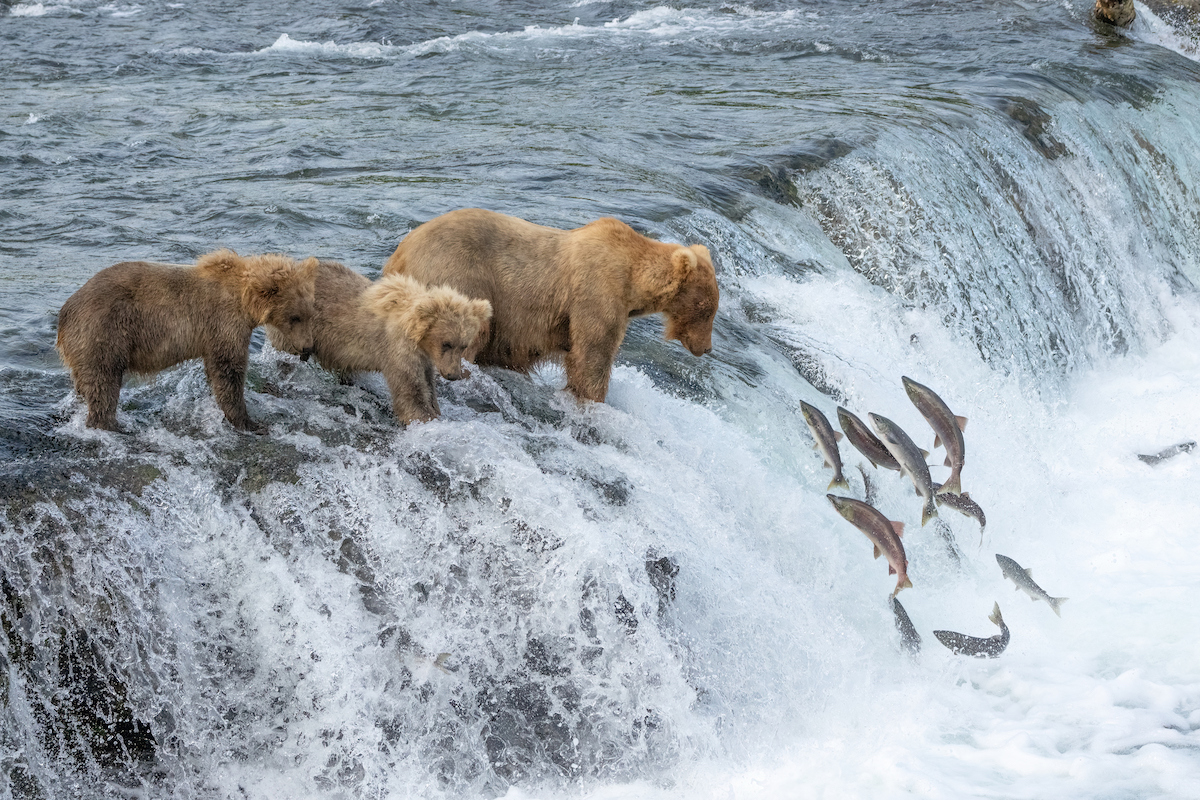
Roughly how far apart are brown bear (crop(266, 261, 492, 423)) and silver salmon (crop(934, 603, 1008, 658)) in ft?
9.39

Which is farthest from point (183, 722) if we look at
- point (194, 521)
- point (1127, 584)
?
point (1127, 584)

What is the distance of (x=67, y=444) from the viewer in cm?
460

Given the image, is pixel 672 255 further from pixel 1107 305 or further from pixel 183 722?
pixel 1107 305

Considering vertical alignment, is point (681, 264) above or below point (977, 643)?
above

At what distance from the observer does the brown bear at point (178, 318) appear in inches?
175

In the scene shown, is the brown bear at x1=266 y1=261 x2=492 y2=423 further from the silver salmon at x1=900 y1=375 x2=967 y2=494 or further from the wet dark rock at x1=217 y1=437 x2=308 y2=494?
the silver salmon at x1=900 y1=375 x2=967 y2=494

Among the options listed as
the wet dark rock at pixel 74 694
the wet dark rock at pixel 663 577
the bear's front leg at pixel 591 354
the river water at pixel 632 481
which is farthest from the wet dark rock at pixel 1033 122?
the wet dark rock at pixel 74 694

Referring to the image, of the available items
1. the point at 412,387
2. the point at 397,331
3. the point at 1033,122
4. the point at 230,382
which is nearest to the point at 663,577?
the point at 412,387

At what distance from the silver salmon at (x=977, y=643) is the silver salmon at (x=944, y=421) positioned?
76 cm

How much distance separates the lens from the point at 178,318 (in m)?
4.55

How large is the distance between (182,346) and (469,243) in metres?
1.31

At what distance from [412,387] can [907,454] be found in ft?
8.27

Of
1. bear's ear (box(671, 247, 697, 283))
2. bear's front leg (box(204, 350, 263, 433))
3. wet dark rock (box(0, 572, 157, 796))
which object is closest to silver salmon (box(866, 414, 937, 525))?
bear's ear (box(671, 247, 697, 283))

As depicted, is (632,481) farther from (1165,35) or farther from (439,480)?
(1165,35)
